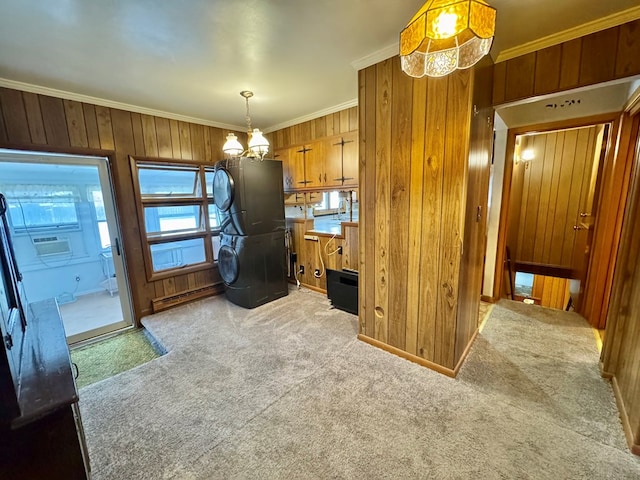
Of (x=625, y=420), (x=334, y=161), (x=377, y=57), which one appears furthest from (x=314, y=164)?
(x=625, y=420)

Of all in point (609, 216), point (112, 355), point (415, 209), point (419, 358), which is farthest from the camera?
point (112, 355)

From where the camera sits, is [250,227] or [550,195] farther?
[550,195]

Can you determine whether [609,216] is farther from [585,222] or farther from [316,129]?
[316,129]

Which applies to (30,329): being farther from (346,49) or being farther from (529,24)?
(529,24)

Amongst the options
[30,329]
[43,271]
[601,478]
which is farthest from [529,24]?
[43,271]

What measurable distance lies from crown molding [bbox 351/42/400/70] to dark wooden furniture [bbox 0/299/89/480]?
→ 254 cm

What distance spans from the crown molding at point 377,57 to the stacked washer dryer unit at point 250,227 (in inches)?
60.4

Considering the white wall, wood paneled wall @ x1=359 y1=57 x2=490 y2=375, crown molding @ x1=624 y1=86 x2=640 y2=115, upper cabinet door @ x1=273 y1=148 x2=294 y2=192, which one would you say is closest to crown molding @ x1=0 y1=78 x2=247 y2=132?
upper cabinet door @ x1=273 y1=148 x2=294 y2=192

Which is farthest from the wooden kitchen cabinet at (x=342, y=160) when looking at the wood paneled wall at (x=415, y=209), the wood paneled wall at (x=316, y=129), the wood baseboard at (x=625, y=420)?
the wood baseboard at (x=625, y=420)

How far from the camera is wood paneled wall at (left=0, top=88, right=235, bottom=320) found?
2371mm

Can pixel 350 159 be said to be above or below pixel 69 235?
above

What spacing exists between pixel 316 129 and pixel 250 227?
158 centimetres

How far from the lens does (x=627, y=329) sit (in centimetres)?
172

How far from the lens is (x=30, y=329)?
1.39m
